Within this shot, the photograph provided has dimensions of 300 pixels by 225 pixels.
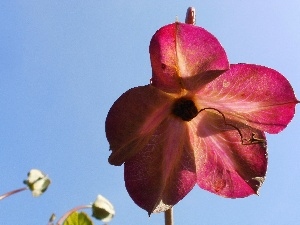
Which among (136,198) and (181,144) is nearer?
(136,198)

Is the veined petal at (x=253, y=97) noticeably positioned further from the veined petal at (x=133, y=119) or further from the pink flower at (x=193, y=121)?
the veined petal at (x=133, y=119)

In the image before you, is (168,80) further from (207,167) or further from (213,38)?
(207,167)

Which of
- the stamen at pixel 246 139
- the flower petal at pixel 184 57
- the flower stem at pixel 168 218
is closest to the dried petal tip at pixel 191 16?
the flower petal at pixel 184 57

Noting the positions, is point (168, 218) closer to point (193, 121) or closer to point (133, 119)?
→ point (133, 119)

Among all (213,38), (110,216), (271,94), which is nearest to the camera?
(213,38)

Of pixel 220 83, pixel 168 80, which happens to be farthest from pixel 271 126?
pixel 168 80

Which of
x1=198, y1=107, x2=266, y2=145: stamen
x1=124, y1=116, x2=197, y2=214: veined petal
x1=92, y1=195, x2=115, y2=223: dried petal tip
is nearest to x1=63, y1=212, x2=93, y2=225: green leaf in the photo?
x1=92, y1=195, x2=115, y2=223: dried petal tip

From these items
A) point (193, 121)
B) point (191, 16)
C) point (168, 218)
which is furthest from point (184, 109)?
point (168, 218)
